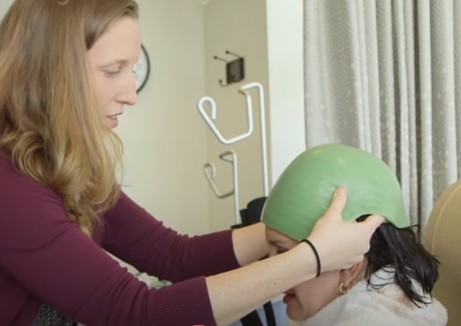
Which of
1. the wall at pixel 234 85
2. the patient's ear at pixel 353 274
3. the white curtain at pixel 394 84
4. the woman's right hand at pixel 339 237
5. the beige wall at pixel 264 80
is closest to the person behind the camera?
the woman's right hand at pixel 339 237

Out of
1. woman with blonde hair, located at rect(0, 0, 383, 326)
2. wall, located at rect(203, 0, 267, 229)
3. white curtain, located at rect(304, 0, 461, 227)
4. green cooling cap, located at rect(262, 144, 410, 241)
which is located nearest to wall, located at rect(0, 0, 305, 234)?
wall, located at rect(203, 0, 267, 229)

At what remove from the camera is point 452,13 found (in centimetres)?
144

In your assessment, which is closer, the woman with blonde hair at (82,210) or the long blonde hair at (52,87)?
the woman with blonde hair at (82,210)

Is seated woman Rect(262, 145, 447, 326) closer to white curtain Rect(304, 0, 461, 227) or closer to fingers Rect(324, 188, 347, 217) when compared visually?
fingers Rect(324, 188, 347, 217)

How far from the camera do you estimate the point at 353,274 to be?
0.86 metres

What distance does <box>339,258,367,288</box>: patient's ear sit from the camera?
853mm

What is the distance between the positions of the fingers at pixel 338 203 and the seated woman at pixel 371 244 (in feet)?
0.05

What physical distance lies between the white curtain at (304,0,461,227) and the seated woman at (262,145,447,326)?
66 cm

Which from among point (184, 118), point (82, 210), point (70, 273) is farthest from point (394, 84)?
point (184, 118)

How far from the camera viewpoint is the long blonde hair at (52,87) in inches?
34.8

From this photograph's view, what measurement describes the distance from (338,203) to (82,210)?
54 cm

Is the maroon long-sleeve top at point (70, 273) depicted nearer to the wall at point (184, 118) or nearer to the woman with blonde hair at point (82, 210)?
the woman with blonde hair at point (82, 210)

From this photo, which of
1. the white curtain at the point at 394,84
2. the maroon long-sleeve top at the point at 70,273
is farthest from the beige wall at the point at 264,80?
the maroon long-sleeve top at the point at 70,273

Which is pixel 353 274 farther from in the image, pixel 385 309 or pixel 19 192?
pixel 19 192
